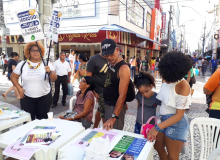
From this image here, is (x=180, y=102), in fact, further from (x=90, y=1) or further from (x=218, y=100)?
(x=90, y=1)

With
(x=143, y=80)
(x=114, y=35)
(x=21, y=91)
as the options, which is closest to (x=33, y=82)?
(x=21, y=91)

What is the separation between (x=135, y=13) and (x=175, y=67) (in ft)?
52.7

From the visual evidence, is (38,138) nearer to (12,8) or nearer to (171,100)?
(171,100)

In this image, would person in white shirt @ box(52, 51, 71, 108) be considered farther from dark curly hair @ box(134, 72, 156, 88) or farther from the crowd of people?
dark curly hair @ box(134, 72, 156, 88)

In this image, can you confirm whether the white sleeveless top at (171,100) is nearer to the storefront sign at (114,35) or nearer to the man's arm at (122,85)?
the man's arm at (122,85)

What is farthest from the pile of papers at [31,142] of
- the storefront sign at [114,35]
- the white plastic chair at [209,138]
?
the storefront sign at [114,35]

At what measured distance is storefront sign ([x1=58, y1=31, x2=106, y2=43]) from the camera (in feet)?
41.1

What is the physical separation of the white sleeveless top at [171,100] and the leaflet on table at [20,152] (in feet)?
4.40

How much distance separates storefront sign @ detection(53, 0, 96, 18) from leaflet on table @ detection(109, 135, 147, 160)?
12239 mm

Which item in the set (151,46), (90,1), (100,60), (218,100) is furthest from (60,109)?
(151,46)

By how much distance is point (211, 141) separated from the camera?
194 cm

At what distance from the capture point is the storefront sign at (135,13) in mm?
14616

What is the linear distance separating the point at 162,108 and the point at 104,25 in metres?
11.4

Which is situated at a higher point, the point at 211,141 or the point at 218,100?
the point at 218,100
